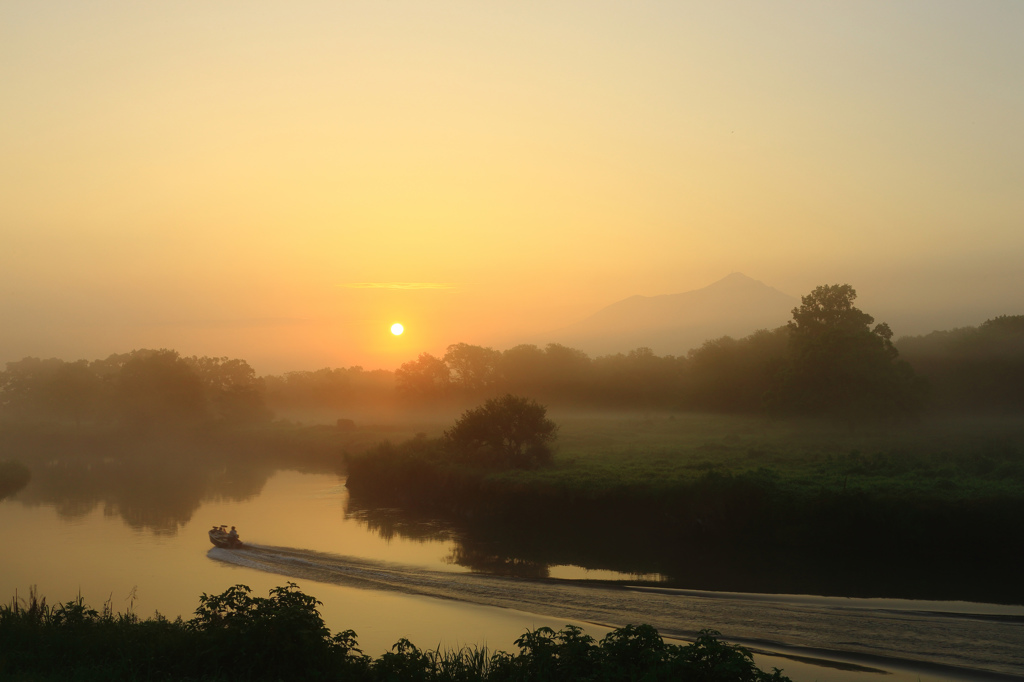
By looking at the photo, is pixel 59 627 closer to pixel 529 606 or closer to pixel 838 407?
pixel 529 606

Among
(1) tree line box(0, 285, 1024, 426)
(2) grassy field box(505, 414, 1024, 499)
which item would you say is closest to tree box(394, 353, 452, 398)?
(1) tree line box(0, 285, 1024, 426)

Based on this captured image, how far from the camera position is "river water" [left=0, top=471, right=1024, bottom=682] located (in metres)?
17.7

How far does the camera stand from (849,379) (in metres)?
53.7

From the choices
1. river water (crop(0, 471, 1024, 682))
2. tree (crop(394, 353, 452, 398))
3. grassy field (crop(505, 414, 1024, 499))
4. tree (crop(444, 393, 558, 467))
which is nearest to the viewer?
river water (crop(0, 471, 1024, 682))

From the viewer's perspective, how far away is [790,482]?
32656 millimetres

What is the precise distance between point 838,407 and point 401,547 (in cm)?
3548

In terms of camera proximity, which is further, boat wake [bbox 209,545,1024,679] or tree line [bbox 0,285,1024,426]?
A: tree line [bbox 0,285,1024,426]

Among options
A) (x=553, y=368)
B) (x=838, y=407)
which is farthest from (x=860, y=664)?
(x=553, y=368)

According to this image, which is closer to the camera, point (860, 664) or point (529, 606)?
point (860, 664)

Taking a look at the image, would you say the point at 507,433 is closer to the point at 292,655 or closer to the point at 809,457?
the point at 809,457

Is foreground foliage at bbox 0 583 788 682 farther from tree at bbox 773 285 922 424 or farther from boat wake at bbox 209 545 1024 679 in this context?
tree at bbox 773 285 922 424

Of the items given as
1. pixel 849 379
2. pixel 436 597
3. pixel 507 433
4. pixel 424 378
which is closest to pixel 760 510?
pixel 436 597

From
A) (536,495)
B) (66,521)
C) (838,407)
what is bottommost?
(66,521)

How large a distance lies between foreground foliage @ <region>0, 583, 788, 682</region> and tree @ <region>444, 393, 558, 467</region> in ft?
99.4
